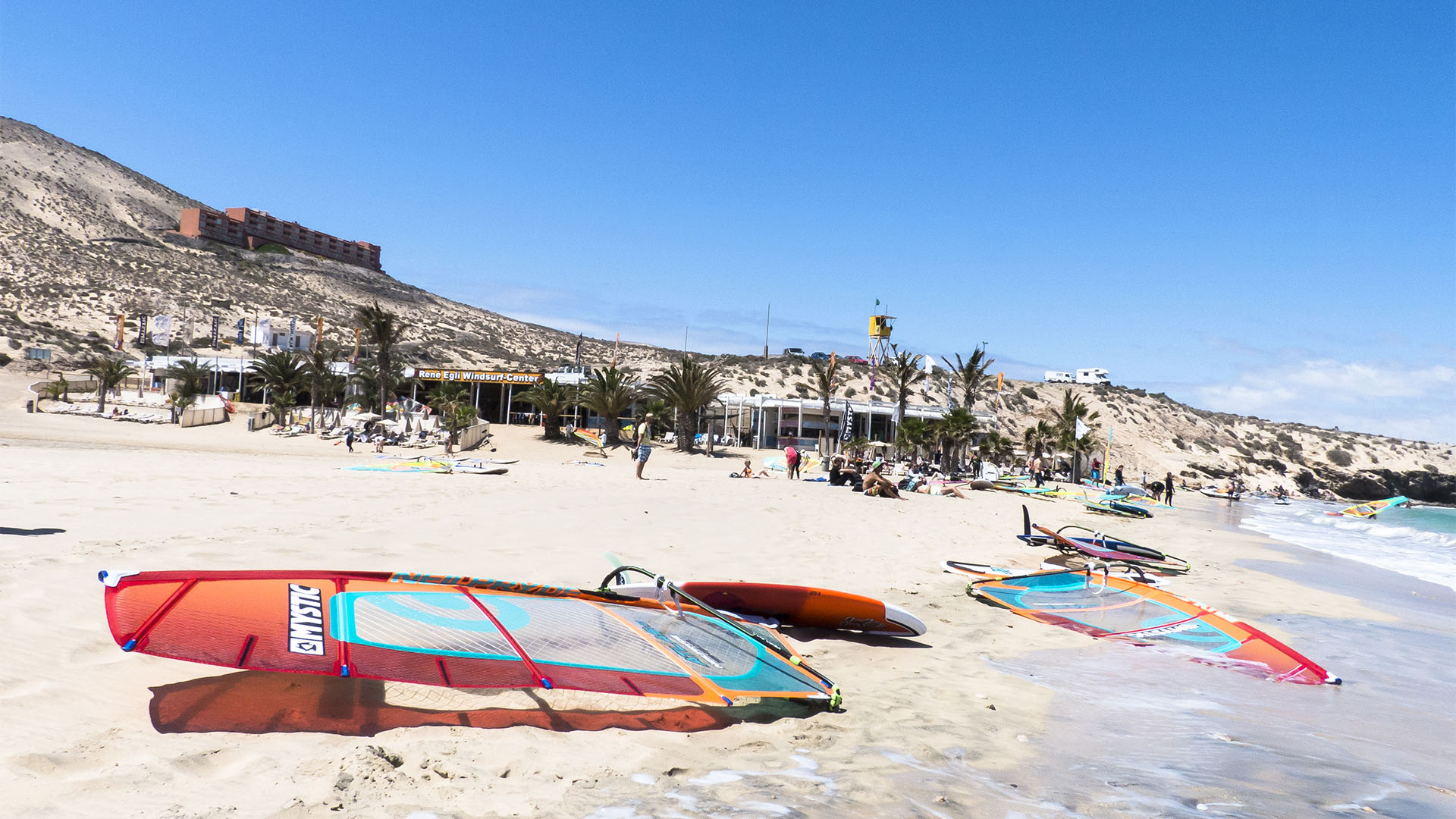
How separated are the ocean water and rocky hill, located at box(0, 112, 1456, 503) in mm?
22229

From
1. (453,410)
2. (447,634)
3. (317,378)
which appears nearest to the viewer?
(447,634)

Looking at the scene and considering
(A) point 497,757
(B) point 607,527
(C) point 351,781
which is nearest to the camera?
(C) point 351,781

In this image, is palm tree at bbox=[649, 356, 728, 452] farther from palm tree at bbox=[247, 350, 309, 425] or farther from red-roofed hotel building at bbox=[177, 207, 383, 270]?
red-roofed hotel building at bbox=[177, 207, 383, 270]

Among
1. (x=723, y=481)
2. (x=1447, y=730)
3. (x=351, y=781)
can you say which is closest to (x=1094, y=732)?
(x=1447, y=730)

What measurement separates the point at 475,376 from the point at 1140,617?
37.7 metres

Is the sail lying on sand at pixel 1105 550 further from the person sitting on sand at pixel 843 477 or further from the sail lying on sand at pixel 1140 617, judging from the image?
the person sitting on sand at pixel 843 477

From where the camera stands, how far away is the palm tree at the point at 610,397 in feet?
101

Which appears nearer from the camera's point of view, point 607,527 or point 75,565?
point 75,565

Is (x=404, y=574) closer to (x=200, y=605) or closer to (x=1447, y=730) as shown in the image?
(x=200, y=605)

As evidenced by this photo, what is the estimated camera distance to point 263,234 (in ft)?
304

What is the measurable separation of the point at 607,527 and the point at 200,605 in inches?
273

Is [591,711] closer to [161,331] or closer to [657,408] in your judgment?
[657,408]

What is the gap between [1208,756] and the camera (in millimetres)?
3977

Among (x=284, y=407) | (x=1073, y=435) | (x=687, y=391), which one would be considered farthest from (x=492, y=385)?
(x=1073, y=435)
